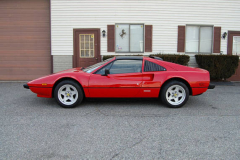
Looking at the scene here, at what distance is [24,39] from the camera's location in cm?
1018

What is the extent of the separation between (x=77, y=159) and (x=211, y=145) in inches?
77.0

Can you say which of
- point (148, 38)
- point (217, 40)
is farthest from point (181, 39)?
point (217, 40)

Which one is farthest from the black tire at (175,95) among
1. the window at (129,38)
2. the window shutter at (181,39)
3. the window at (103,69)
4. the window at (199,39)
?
the window at (199,39)

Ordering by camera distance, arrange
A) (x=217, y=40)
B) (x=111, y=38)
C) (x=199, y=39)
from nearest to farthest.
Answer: (x=111, y=38) < (x=217, y=40) < (x=199, y=39)

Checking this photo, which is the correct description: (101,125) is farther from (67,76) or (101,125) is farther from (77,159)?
(67,76)

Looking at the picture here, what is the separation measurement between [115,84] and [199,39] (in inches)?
274

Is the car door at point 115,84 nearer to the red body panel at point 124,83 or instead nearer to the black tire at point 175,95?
the red body panel at point 124,83

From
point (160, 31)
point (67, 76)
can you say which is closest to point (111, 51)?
point (160, 31)

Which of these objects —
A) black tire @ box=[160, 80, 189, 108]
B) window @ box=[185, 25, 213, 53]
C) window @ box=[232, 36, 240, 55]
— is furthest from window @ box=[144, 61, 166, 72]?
window @ box=[232, 36, 240, 55]

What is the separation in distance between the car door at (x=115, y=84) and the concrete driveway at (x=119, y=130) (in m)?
0.37

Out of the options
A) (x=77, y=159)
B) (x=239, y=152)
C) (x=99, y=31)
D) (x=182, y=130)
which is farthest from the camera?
(x=99, y=31)

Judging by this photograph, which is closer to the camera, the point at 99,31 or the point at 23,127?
the point at 23,127

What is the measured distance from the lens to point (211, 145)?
10.6 feet

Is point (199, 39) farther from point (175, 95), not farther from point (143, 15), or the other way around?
point (175, 95)
